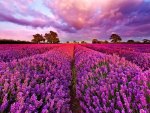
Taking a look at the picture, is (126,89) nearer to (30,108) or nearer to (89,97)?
(89,97)

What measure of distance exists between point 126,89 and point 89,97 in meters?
0.54

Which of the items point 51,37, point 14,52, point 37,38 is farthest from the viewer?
point 51,37

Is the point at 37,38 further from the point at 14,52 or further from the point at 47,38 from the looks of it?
the point at 14,52

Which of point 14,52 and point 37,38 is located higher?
point 14,52

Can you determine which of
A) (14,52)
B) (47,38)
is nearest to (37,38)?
(47,38)

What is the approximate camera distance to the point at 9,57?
Result: 9930mm

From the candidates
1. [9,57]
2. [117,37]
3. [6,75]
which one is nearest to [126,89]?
[6,75]

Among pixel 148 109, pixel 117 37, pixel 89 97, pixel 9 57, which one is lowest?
pixel 117 37

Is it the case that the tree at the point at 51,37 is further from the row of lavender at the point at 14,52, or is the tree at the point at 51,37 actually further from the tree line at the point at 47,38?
A: the row of lavender at the point at 14,52

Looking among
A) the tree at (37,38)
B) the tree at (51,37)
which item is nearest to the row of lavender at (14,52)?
the tree at (37,38)

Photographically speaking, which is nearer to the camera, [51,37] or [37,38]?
[37,38]

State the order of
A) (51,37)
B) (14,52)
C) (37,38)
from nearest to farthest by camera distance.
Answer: (14,52) → (37,38) → (51,37)

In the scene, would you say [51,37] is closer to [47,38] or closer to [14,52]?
[47,38]

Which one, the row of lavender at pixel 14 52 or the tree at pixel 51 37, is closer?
the row of lavender at pixel 14 52
